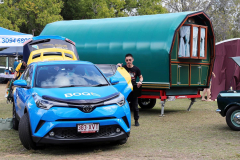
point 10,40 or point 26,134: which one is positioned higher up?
point 10,40

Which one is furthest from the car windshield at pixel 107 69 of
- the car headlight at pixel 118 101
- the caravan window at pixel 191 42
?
the car headlight at pixel 118 101

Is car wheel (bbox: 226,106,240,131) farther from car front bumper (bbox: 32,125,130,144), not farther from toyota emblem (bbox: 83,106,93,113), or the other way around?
toyota emblem (bbox: 83,106,93,113)

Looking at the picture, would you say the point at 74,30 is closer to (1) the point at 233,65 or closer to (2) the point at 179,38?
(2) the point at 179,38

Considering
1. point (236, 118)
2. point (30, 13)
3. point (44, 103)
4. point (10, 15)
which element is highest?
point (30, 13)

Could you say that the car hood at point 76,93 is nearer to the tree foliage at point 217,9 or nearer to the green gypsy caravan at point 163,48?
the green gypsy caravan at point 163,48

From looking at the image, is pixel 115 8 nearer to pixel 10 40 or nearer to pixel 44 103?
pixel 10 40

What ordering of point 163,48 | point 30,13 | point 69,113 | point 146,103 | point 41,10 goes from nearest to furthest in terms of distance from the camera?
point 69,113 → point 163,48 → point 146,103 → point 41,10 → point 30,13

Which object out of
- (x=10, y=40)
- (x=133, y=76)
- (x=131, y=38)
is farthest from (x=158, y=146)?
(x=10, y=40)

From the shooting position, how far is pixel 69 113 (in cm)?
631

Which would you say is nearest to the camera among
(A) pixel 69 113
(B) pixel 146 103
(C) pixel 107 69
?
(A) pixel 69 113

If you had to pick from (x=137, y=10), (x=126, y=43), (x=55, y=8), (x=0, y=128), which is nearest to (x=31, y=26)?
(x=55, y=8)

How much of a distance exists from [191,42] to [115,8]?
27.4m

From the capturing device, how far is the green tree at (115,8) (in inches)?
1454

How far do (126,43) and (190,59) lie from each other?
2239 mm
